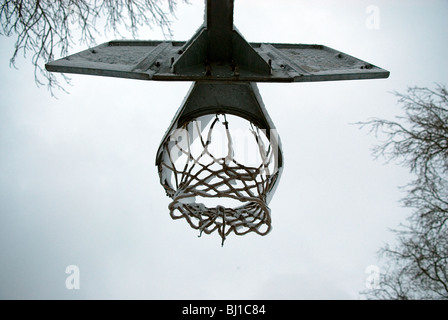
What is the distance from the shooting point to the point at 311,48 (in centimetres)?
438

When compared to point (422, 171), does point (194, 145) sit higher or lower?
higher

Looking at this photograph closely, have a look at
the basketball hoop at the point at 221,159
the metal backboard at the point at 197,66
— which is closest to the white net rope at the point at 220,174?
the basketball hoop at the point at 221,159

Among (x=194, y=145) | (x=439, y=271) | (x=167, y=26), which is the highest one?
(x=167, y=26)

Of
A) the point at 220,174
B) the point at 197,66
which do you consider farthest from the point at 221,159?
the point at 197,66

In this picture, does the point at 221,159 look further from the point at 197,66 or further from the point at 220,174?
the point at 197,66

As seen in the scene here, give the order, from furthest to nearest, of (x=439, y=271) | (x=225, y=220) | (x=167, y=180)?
(x=439, y=271)
(x=167, y=180)
(x=225, y=220)

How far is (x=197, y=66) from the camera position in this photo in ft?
9.78

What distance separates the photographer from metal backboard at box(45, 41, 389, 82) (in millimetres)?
2809

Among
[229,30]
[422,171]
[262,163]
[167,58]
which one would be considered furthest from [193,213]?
[422,171]

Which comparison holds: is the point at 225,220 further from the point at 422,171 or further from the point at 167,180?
the point at 422,171

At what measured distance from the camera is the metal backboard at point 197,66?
2.81 meters

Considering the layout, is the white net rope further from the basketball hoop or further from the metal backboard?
the metal backboard

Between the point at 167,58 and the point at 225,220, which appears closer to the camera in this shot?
the point at 167,58

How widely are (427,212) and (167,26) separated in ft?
16.6
